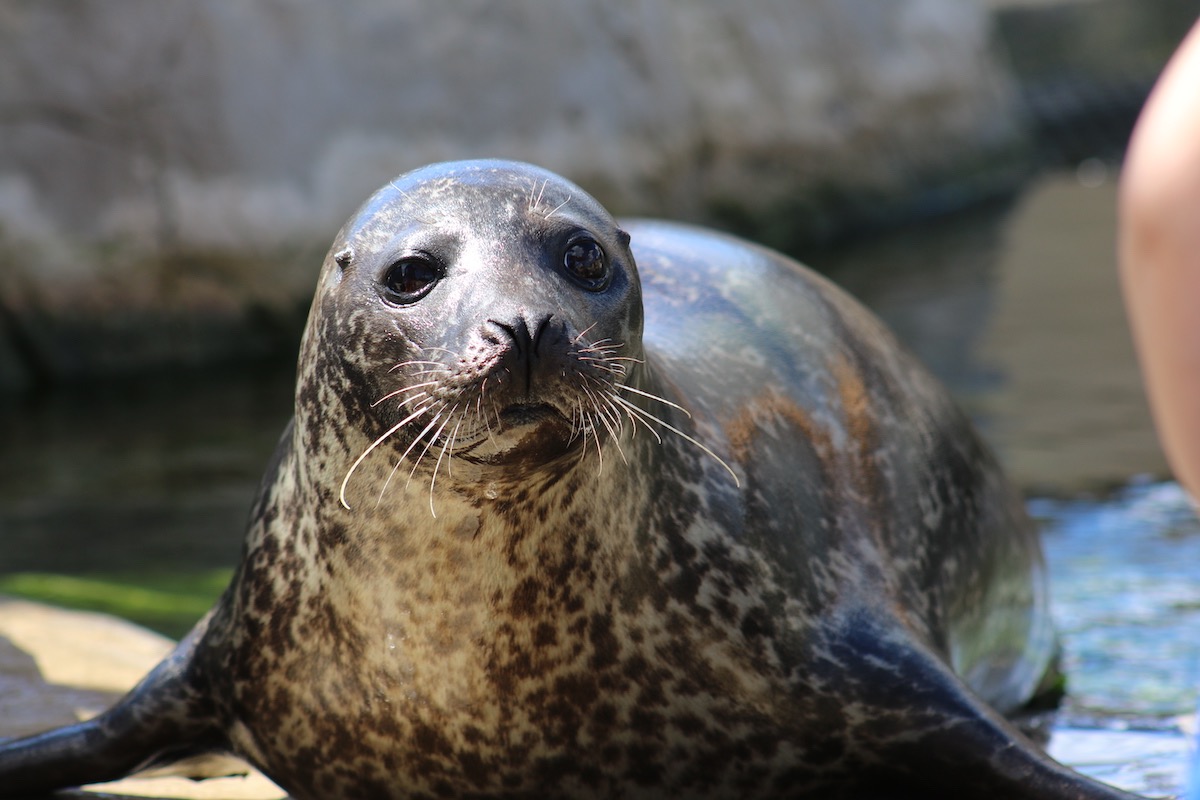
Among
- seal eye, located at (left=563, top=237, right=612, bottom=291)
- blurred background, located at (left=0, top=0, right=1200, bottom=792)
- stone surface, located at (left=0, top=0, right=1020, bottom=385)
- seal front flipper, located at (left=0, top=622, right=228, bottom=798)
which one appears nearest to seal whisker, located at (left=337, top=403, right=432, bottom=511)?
seal eye, located at (left=563, top=237, right=612, bottom=291)

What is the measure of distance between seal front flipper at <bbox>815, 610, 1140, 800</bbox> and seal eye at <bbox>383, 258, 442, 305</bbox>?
104cm

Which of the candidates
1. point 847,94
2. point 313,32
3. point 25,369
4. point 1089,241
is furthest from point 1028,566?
point 847,94

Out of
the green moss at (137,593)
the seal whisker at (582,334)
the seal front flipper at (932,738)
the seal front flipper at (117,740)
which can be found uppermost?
the green moss at (137,593)

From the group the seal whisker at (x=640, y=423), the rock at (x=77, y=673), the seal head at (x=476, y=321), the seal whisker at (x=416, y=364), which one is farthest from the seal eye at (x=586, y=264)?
the rock at (x=77, y=673)

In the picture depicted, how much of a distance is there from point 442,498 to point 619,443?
1.06ft

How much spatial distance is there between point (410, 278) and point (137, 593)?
3044 mm

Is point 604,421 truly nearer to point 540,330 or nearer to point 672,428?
point 540,330

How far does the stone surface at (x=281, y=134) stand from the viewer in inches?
378

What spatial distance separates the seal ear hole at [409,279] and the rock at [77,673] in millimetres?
1241

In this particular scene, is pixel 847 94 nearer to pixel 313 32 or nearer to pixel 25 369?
pixel 313 32

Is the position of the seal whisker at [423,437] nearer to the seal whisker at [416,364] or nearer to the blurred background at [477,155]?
the seal whisker at [416,364]

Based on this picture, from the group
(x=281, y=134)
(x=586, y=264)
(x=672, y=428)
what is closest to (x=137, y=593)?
(x=672, y=428)

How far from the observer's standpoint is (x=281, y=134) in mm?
10625

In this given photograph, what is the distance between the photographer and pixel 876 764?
3.28 meters
